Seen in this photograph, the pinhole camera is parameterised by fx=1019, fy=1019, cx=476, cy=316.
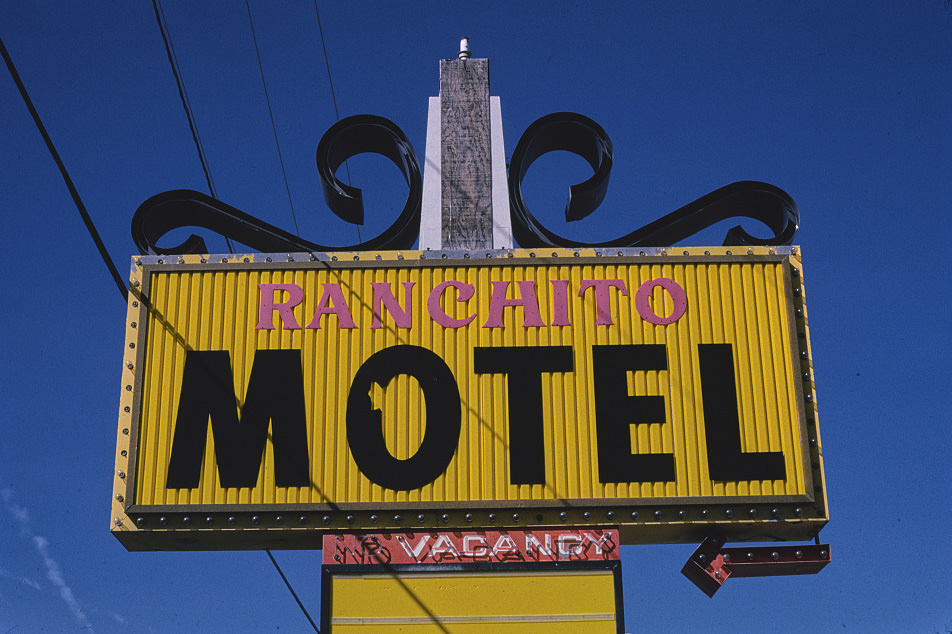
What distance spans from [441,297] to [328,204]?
2.20 meters

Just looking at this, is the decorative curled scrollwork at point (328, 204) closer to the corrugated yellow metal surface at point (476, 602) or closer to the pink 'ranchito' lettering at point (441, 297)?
the pink 'ranchito' lettering at point (441, 297)

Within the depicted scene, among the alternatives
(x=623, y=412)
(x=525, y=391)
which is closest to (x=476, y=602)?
(x=525, y=391)

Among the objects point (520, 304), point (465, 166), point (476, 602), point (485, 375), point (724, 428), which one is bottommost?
point (476, 602)

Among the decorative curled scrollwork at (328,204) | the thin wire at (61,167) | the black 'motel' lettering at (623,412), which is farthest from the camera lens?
the decorative curled scrollwork at (328,204)

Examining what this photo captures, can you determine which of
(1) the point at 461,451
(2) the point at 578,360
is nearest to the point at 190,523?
(1) the point at 461,451

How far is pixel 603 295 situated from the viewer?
10.9 m

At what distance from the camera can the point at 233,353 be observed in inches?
420

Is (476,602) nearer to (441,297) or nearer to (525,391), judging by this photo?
(525,391)

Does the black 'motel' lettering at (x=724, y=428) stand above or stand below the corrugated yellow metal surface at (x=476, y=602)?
above

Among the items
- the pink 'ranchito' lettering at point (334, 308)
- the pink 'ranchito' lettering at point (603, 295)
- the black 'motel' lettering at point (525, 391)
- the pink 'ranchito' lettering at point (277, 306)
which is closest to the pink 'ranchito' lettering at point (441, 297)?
the black 'motel' lettering at point (525, 391)

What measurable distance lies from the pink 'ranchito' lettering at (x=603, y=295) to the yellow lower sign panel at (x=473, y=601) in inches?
105

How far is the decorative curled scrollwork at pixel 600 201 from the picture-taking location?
11625 millimetres

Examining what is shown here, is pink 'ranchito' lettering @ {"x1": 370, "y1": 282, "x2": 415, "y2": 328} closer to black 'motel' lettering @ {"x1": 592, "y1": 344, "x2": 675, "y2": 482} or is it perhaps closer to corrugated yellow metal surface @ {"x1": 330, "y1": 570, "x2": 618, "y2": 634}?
black 'motel' lettering @ {"x1": 592, "y1": 344, "x2": 675, "y2": 482}

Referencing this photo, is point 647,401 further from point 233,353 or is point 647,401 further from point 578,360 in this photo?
point 233,353
